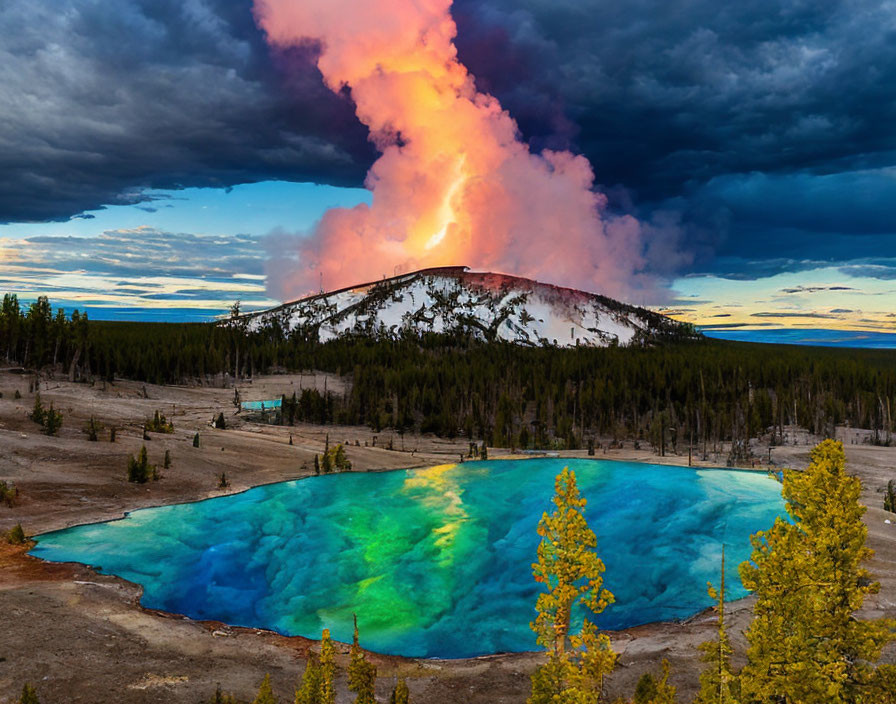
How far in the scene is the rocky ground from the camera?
2131 centimetres

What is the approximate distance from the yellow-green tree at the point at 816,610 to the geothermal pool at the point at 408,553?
58.0 ft

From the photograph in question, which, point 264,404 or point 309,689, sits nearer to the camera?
point 309,689

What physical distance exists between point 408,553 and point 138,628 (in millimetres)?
22090

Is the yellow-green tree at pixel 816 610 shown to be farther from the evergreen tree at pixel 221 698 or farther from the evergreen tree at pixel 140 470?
the evergreen tree at pixel 140 470

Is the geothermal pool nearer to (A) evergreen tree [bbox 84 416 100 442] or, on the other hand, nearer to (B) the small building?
(A) evergreen tree [bbox 84 416 100 442]

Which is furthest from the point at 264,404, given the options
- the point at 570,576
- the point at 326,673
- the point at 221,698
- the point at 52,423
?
the point at 326,673

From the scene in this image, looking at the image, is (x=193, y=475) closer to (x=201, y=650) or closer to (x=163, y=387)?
(x=201, y=650)

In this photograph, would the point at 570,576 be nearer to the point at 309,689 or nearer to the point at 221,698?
the point at 309,689

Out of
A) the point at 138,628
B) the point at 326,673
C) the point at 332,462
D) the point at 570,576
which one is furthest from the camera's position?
the point at 332,462

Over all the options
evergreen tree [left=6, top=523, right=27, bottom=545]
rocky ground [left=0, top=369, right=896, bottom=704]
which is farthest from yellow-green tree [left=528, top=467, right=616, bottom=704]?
evergreen tree [left=6, top=523, right=27, bottom=545]

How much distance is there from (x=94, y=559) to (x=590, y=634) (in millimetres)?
31639

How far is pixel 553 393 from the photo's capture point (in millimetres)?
131375

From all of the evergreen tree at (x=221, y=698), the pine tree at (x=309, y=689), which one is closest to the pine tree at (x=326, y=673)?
the pine tree at (x=309, y=689)

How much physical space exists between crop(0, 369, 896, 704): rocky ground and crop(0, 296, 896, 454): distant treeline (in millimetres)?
51805
